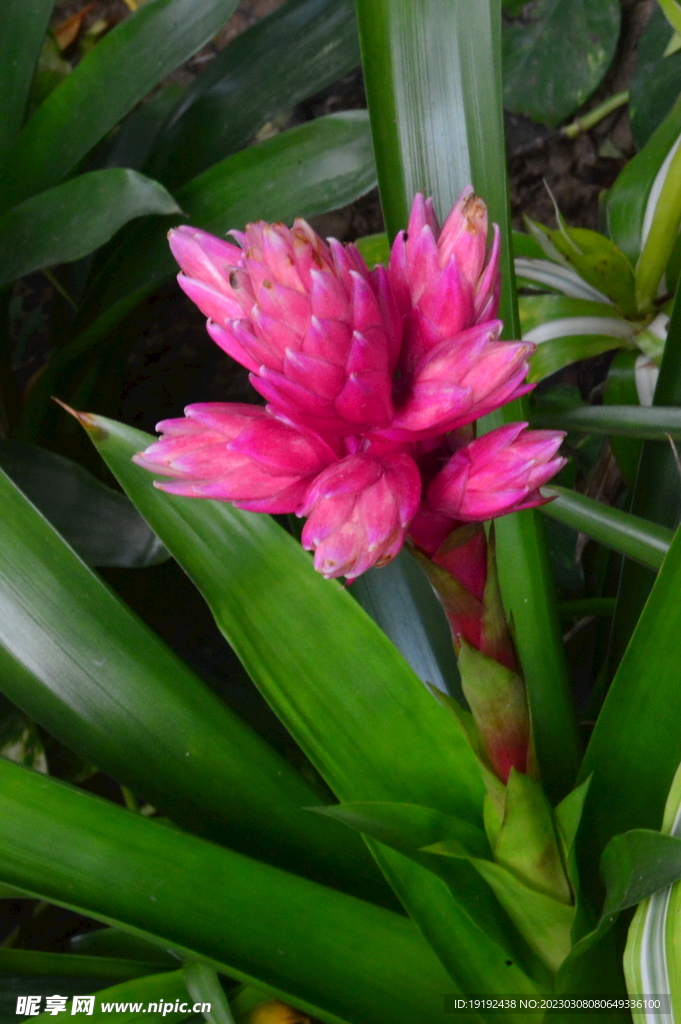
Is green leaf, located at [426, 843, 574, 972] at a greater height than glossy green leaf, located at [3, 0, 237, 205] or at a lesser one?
lesser

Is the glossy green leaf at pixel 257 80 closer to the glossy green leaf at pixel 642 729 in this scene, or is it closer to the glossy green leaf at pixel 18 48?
the glossy green leaf at pixel 18 48

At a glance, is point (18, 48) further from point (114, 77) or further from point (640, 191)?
point (640, 191)

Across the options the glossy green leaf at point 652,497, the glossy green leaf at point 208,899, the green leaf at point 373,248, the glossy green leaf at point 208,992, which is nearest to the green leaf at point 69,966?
the glossy green leaf at point 208,992

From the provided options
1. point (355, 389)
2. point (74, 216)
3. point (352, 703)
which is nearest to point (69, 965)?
point (352, 703)

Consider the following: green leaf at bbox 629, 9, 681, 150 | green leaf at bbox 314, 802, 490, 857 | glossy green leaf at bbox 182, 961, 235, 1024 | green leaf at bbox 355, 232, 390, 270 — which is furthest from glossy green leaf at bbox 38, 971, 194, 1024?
green leaf at bbox 629, 9, 681, 150

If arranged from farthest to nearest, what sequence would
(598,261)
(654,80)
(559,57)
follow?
(559,57)
(654,80)
(598,261)

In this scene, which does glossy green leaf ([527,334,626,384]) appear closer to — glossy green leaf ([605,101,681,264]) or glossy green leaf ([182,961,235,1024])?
glossy green leaf ([605,101,681,264])

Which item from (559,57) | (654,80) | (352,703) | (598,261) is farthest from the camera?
(559,57)
